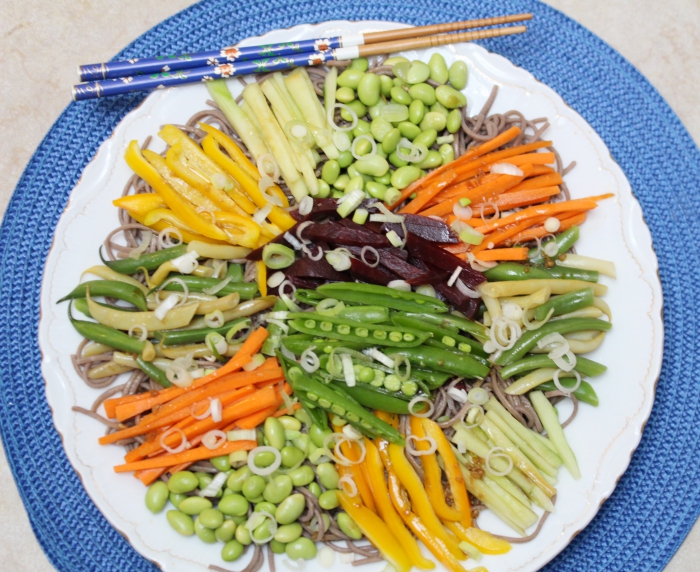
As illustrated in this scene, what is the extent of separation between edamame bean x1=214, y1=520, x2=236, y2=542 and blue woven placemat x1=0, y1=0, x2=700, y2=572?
0.64m

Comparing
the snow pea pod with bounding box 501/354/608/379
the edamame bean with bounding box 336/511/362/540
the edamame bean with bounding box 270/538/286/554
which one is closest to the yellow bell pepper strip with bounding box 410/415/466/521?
the edamame bean with bounding box 336/511/362/540

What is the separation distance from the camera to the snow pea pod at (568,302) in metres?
3.11

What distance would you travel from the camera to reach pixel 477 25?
3.46 metres

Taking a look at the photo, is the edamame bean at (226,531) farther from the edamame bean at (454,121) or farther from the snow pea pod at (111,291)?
the edamame bean at (454,121)

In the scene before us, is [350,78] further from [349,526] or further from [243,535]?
[243,535]

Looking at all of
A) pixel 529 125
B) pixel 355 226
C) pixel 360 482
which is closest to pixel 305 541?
pixel 360 482

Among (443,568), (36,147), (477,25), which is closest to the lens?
(443,568)

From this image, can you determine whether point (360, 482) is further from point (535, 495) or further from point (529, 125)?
point (529, 125)

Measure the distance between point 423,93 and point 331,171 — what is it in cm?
72

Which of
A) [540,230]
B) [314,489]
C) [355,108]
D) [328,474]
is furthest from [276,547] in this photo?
[355,108]

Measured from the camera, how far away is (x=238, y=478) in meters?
3.05

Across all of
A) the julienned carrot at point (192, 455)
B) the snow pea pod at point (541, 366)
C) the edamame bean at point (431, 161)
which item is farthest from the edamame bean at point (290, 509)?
the edamame bean at point (431, 161)

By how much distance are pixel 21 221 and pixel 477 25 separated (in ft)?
9.95

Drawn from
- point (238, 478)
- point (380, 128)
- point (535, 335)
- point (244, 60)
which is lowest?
point (238, 478)
